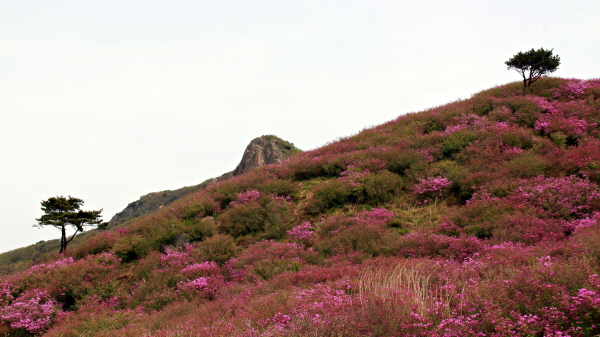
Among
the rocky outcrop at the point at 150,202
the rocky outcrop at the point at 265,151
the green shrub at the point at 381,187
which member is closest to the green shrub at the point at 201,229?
the green shrub at the point at 381,187

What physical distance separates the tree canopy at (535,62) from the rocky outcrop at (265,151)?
2436 centimetres

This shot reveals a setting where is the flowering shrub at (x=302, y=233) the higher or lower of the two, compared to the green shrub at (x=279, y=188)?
lower

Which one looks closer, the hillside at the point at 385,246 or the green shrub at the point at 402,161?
the hillside at the point at 385,246

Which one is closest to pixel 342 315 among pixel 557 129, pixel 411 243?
pixel 411 243

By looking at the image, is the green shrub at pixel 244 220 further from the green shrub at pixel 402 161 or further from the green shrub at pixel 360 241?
the green shrub at pixel 402 161

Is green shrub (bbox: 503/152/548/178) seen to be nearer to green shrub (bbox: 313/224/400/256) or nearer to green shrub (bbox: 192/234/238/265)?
green shrub (bbox: 313/224/400/256)

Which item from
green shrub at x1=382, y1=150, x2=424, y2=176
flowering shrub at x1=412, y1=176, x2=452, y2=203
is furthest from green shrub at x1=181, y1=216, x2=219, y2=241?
flowering shrub at x1=412, y1=176, x2=452, y2=203

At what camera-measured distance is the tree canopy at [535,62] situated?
1658cm

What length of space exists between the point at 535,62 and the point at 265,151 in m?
28.2

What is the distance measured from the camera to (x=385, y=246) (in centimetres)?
960

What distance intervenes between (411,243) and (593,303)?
5.47 meters

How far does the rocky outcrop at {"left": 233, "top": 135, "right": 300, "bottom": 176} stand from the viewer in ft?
129

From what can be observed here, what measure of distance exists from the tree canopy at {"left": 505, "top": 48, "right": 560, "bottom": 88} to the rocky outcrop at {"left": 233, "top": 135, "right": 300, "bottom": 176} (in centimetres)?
2436

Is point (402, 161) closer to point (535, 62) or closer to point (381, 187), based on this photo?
point (381, 187)
